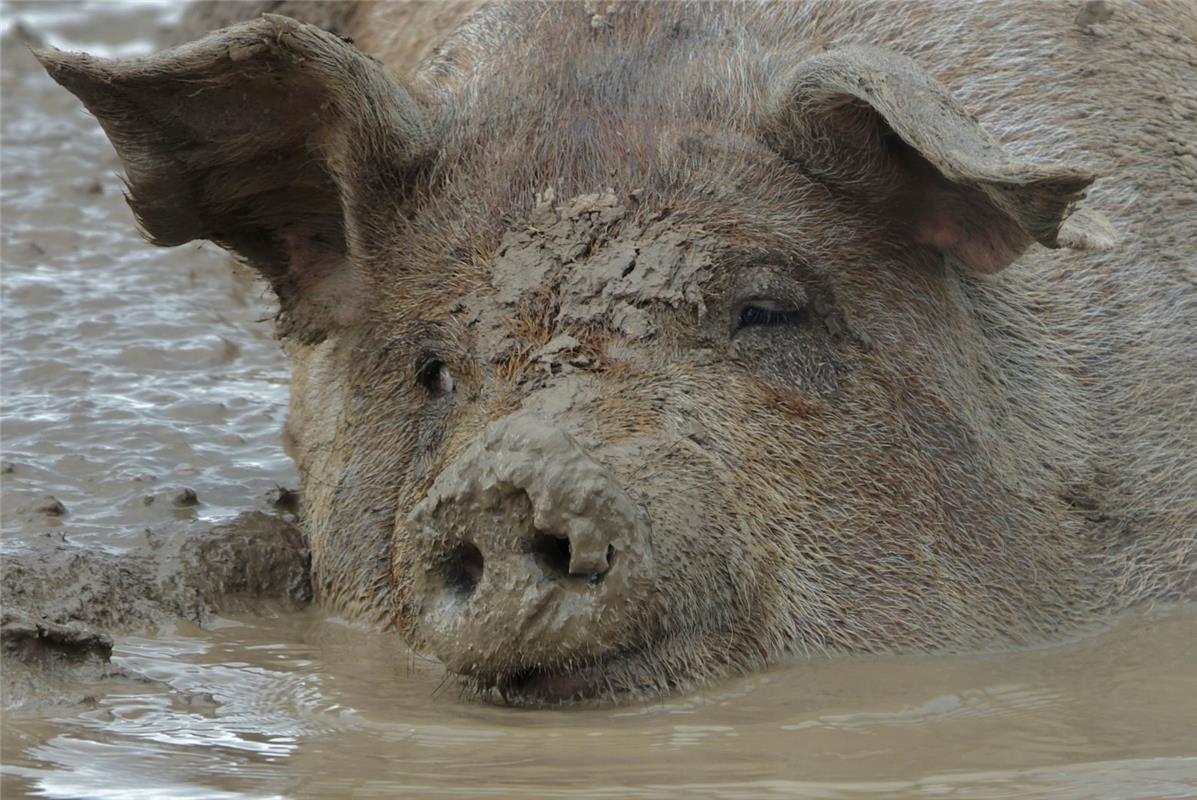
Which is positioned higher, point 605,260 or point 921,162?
point 921,162

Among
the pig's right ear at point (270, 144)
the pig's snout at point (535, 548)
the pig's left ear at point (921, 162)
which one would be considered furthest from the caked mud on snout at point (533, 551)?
the pig's right ear at point (270, 144)

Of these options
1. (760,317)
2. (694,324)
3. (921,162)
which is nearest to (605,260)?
(694,324)

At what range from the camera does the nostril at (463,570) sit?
16.8 feet

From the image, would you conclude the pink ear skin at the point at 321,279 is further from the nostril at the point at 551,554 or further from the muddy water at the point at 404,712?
the nostril at the point at 551,554

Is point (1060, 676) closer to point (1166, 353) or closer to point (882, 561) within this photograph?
point (882, 561)

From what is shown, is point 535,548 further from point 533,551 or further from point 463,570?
point 463,570

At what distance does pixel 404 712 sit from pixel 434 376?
129 centimetres

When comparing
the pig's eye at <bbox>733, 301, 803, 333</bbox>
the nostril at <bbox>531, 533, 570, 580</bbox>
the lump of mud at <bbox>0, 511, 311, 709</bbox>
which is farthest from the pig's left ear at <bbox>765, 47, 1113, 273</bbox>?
the lump of mud at <bbox>0, 511, 311, 709</bbox>

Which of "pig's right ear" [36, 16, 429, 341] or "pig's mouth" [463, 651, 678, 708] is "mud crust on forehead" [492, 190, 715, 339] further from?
"pig's mouth" [463, 651, 678, 708]

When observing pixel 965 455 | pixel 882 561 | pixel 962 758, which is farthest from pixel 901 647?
pixel 962 758

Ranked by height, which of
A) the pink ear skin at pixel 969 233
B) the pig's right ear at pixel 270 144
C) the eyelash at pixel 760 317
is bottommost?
the eyelash at pixel 760 317

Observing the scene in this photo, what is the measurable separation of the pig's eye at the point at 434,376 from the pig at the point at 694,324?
1 centimetres

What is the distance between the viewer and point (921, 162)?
5887mm

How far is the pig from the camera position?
520 centimetres
